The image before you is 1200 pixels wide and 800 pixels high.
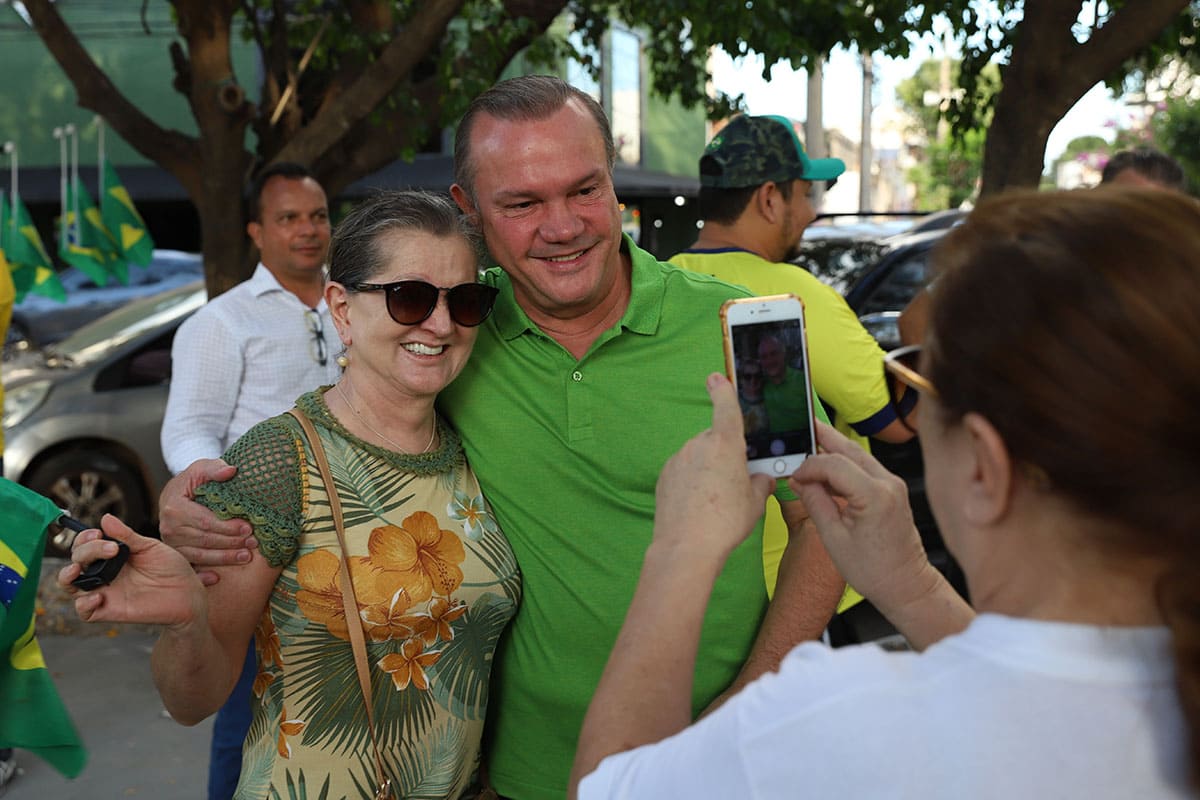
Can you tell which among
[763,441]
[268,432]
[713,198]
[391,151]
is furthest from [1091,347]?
[391,151]

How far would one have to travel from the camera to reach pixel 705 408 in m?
2.41

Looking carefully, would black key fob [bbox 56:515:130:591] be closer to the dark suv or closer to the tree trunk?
the dark suv

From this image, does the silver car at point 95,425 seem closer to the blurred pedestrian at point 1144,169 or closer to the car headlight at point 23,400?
the car headlight at point 23,400

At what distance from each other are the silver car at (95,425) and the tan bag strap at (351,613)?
5.81m

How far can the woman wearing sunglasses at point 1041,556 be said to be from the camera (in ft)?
3.69

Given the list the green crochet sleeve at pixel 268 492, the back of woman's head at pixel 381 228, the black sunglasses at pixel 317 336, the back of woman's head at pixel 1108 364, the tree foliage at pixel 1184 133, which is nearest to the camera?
the back of woman's head at pixel 1108 364

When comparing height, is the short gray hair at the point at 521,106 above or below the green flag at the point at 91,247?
above

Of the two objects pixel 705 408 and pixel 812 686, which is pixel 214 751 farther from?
pixel 812 686

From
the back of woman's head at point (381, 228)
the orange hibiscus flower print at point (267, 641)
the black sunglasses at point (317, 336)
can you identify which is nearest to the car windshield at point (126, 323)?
the black sunglasses at point (317, 336)

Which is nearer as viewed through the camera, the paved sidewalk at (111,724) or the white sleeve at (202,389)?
the white sleeve at (202,389)

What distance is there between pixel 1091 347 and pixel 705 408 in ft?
4.31

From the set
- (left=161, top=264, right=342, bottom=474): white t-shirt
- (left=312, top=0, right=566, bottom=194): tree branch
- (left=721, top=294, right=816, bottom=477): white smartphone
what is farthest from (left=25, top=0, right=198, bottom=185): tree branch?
(left=721, top=294, right=816, bottom=477): white smartphone

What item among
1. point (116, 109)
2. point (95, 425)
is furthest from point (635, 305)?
point (95, 425)

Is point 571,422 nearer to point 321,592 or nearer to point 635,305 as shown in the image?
point 635,305
